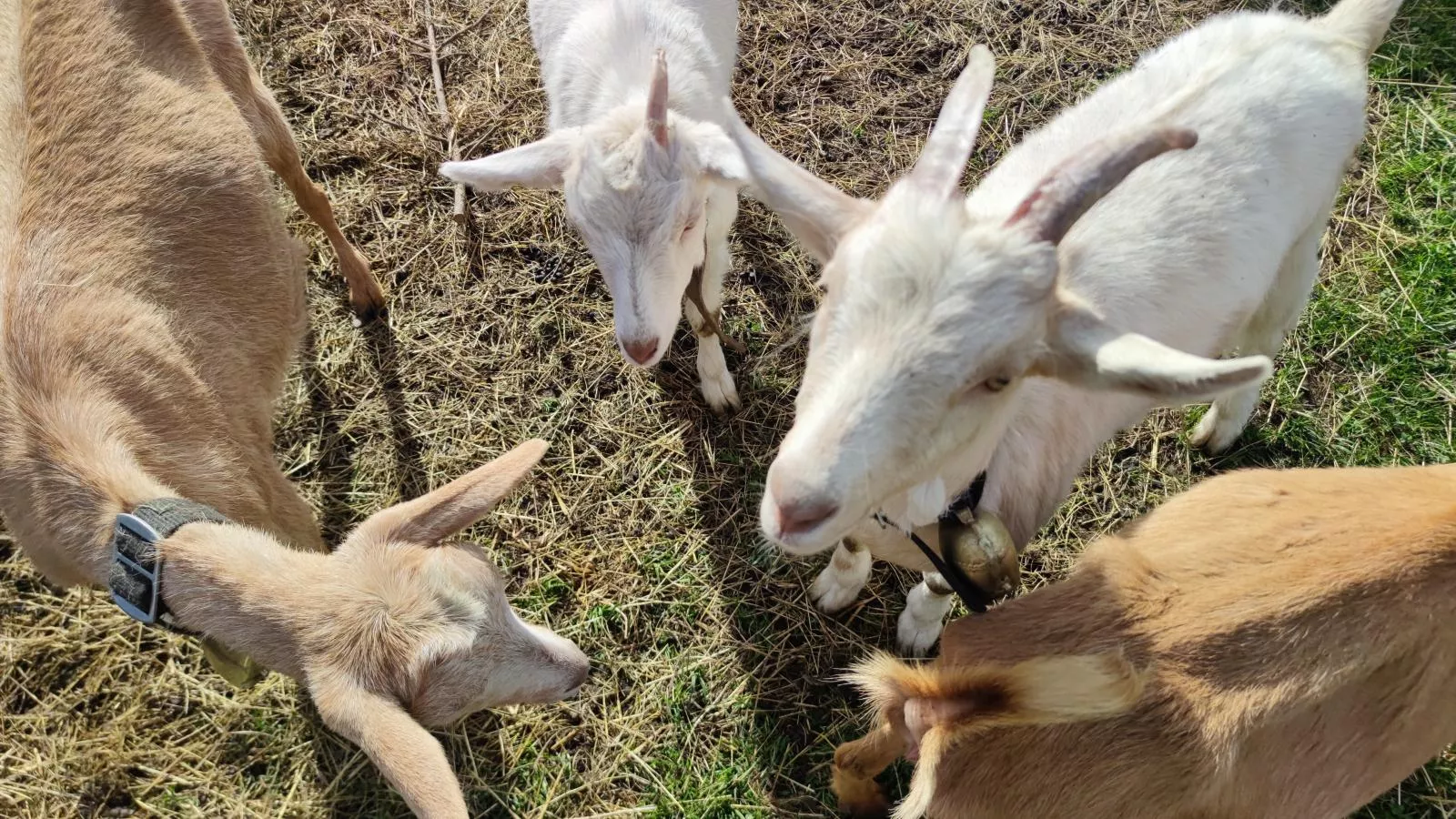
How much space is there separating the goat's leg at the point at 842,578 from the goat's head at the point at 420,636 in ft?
4.27

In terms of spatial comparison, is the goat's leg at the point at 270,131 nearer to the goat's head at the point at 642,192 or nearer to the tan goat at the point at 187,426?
the tan goat at the point at 187,426

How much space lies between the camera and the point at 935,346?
180cm

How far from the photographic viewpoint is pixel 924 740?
6.58ft

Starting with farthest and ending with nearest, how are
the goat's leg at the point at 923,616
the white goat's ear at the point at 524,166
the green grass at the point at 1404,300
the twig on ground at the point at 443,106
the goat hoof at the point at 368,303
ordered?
the twig on ground at the point at 443,106, the goat hoof at the point at 368,303, the green grass at the point at 1404,300, the goat's leg at the point at 923,616, the white goat's ear at the point at 524,166

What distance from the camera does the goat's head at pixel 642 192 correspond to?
2967mm

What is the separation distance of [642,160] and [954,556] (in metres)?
1.84

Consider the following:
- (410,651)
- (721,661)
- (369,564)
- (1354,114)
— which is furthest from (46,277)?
(1354,114)

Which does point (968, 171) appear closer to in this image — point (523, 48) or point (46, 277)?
point (523, 48)

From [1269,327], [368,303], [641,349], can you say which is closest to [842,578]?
[641,349]

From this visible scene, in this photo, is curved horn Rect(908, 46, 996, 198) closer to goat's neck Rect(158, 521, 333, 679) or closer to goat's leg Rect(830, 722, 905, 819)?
goat's leg Rect(830, 722, 905, 819)

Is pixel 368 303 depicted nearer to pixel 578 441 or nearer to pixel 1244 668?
pixel 578 441

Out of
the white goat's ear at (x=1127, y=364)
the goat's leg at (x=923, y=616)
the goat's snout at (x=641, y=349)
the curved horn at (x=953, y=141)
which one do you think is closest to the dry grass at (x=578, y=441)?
the goat's leg at (x=923, y=616)

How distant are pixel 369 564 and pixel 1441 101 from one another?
6.19 m

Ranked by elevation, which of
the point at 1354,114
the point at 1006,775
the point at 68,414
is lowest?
the point at 1006,775
